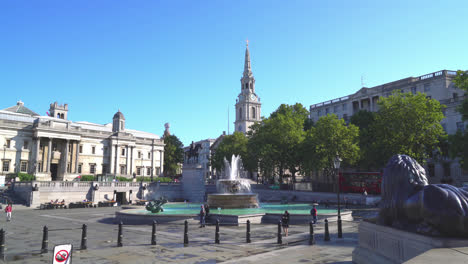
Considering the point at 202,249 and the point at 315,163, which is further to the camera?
the point at 315,163

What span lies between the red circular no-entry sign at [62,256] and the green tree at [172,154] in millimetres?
82786

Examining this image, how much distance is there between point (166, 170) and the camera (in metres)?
90.9

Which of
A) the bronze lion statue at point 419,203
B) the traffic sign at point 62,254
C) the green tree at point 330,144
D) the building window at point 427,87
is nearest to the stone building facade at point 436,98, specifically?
the building window at point 427,87

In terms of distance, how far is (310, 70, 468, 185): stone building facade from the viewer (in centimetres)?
4709

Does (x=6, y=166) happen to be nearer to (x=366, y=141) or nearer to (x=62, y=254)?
(x=366, y=141)

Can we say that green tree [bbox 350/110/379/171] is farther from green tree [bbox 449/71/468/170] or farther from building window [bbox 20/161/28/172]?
building window [bbox 20/161/28/172]

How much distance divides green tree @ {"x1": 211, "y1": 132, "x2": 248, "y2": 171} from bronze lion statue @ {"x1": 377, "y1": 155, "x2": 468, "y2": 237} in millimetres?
58471

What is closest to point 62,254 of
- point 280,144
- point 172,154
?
point 280,144

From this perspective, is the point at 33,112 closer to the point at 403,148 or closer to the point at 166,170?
the point at 166,170

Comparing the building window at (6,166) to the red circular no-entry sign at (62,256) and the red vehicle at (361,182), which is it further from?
the red circular no-entry sign at (62,256)

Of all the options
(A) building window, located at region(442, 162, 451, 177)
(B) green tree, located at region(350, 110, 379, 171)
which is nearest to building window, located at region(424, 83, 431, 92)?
(B) green tree, located at region(350, 110, 379, 171)

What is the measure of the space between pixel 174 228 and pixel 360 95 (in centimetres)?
5577

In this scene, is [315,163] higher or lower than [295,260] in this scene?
higher

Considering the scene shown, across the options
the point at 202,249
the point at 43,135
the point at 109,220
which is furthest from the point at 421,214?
the point at 43,135
